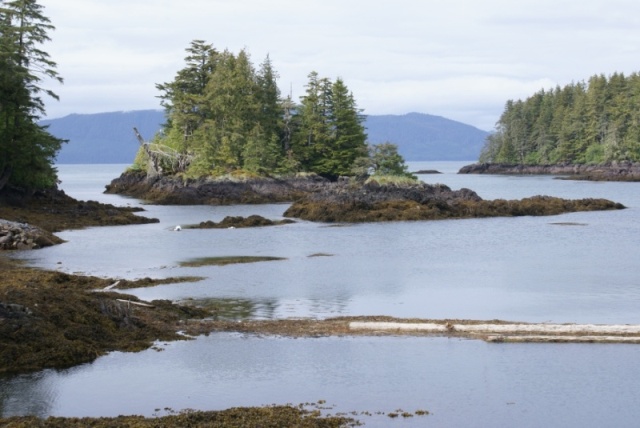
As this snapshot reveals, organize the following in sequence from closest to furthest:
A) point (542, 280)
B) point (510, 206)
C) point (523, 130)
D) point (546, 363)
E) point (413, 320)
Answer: point (546, 363)
point (413, 320)
point (542, 280)
point (510, 206)
point (523, 130)

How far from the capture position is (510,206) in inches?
2279

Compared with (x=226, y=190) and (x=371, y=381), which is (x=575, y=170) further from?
(x=371, y=381)

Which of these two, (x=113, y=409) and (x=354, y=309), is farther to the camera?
(x=354, y=309)

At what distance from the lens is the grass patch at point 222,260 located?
3258cm

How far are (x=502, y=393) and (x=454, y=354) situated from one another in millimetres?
2522

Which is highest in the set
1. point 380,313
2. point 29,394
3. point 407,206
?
point 407,206

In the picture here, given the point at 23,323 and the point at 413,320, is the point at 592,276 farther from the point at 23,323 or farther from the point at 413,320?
the point at 23,323

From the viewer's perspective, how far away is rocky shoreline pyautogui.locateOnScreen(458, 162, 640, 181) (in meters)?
120

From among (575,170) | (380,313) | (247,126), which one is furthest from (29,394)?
(575,170)

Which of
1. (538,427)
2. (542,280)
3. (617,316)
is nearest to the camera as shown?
(538,427)

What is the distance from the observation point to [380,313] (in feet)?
71.1

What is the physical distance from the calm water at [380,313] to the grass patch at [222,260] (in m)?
0.81

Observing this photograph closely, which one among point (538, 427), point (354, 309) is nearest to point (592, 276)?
point (354, 309)

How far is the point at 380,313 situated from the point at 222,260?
13299mm
